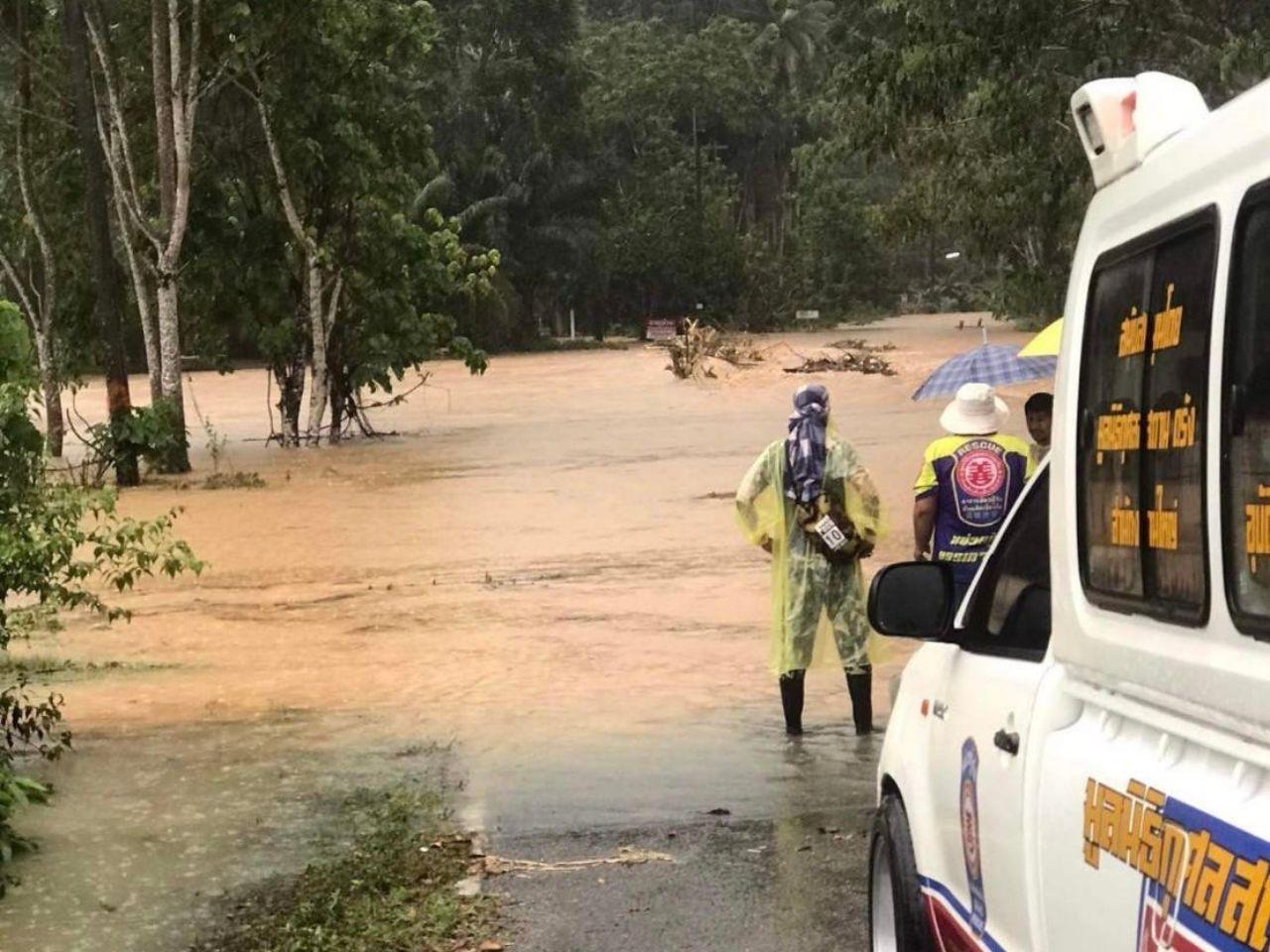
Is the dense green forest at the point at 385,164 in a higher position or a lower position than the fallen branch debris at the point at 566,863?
higher

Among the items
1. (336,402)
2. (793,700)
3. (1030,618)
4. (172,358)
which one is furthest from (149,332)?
(1030,618)

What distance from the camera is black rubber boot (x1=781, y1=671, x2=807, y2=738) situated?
Result: 8805 mm

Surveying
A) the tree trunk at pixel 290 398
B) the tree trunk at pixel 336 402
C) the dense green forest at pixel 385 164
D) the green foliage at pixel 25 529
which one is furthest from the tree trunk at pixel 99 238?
the green foliage at pixel 25 529

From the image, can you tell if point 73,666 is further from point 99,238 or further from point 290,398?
point 290,398

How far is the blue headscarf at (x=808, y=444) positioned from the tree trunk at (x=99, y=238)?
60.6ft

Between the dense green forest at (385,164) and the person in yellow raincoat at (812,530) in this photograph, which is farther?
the dense green forest at (385,164)

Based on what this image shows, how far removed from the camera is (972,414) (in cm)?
755

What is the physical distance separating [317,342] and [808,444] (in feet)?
73.5

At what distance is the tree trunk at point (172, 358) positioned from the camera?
25625 millimetres

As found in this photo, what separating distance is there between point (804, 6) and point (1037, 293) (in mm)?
69104

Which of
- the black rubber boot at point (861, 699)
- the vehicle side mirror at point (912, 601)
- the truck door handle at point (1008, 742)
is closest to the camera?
the truck door handle at point (1008, 742)

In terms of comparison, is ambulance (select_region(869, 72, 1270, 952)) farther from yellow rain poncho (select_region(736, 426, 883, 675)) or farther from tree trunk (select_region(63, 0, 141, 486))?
tree trunk (select_region(63, 0, 141, 486))

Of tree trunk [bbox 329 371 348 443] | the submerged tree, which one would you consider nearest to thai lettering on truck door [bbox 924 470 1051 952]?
the submerged tree

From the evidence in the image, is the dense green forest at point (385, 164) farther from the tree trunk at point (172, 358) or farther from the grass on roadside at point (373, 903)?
the grass on roadside at point (373, 903)
